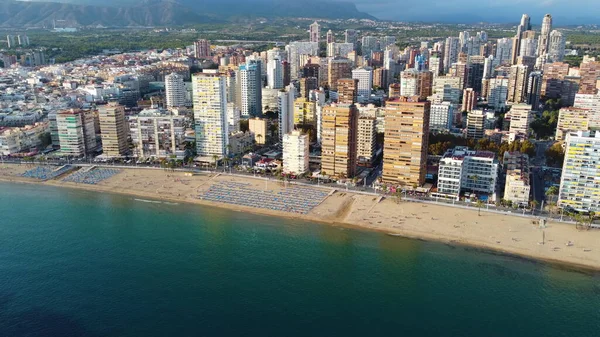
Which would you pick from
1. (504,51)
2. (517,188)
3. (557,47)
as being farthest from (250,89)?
(557,47)

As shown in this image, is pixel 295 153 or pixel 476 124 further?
pixel 476 124

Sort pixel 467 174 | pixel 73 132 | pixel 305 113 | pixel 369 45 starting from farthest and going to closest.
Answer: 1. pixel 369 45
2. pixel 305 113
3. pixel 73 132
4. pixel 467 174

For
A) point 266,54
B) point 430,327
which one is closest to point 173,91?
point 266,54

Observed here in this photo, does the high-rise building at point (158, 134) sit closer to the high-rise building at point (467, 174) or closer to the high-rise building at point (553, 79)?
the high-rise building at point (467, 174)

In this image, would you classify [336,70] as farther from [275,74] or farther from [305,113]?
[305,113]

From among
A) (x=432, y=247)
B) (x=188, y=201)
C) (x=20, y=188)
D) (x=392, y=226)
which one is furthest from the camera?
(x=20, y=188)

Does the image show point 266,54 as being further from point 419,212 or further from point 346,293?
point 346,293

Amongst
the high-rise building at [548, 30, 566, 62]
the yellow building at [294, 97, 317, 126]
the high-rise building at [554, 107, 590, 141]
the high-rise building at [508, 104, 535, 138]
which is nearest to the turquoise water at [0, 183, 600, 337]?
the yellow building at [294, 97, 317, 126]

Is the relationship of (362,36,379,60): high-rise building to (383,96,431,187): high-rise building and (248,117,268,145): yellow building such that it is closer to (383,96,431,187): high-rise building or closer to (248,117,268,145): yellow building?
(248,117,268,145): yellow building
